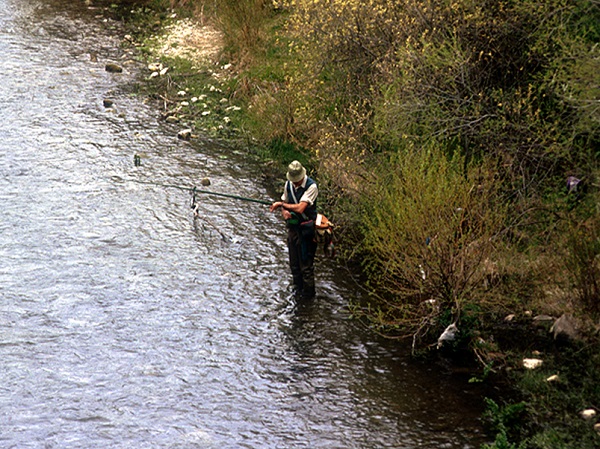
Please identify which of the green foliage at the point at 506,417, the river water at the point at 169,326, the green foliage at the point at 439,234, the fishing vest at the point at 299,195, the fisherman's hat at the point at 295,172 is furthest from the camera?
the fishing vest at the point at 299,195

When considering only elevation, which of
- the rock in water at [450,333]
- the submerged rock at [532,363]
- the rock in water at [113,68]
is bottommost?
the submerged rock at [532,363]

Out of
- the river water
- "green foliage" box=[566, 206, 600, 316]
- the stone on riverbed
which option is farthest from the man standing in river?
the stone on riverbed

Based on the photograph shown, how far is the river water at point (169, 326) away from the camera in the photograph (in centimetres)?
999

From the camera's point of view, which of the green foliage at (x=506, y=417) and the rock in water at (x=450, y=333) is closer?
the green foliage at (x=506, y=417)

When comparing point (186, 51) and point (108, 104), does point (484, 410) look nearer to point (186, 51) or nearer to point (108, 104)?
point (108, 104)

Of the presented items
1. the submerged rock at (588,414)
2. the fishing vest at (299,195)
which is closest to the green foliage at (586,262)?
the submerged rock at (588,414)

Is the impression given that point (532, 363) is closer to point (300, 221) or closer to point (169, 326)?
point (300, 221)

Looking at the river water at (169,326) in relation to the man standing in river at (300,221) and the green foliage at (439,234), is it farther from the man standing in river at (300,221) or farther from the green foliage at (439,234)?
the green foliage at (439,234)

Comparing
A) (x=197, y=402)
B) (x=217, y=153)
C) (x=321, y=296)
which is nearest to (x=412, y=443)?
(x=197, y=402)

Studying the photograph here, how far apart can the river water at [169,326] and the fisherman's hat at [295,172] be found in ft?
6.21

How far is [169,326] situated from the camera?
40.1 ft

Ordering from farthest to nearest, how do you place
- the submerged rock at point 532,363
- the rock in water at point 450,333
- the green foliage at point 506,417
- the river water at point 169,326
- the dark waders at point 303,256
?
the dark waders at point 303,256
the rock in water at point 450,333
the submerged rock at point 532,363
the river water at point 169,326
the green foliage at point 506,417

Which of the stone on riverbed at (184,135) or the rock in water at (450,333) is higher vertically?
the stone on riverbed at (184,135)

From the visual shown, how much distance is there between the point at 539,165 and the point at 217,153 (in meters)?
8.02
